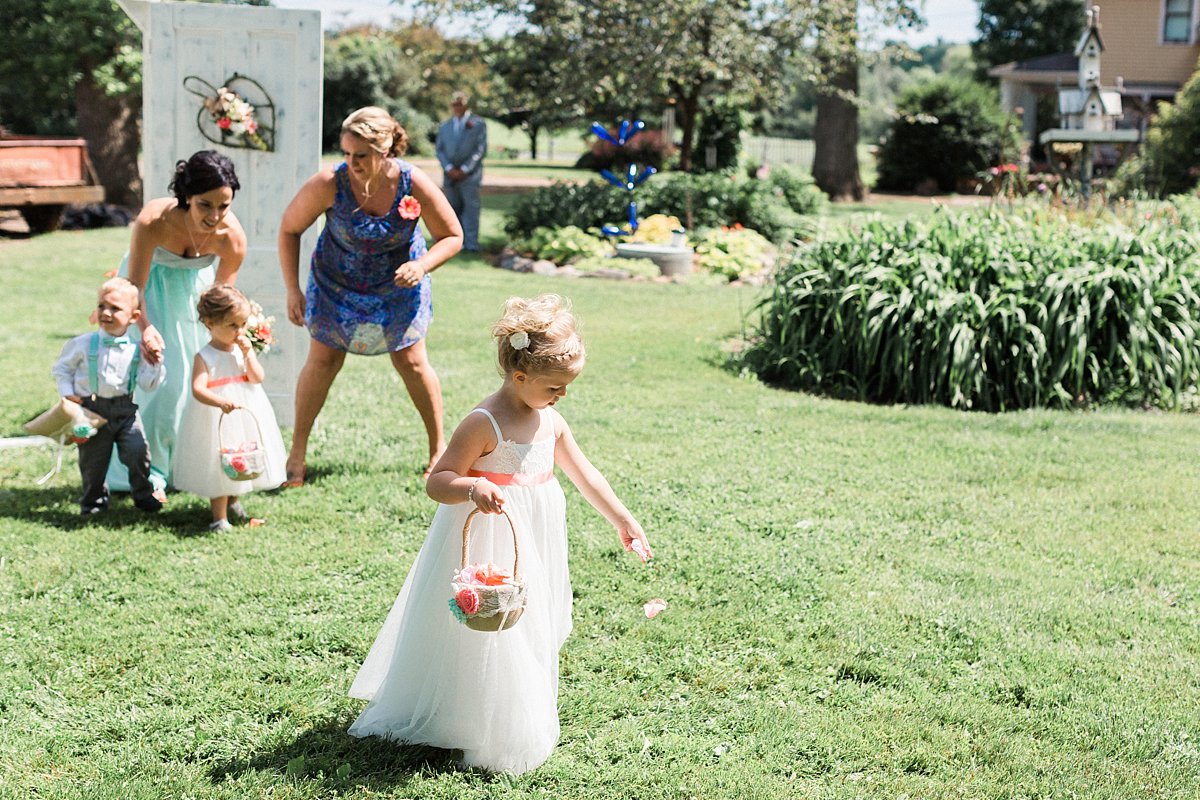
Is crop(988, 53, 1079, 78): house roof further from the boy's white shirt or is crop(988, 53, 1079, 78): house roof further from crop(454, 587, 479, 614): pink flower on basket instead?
crop(454, 587, 479, 614): pink flower on basket

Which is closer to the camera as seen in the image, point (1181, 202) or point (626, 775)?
point (626, 775)

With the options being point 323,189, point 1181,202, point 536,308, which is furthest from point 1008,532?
point 1181,202

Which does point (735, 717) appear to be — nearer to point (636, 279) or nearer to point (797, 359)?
point (797, 359)

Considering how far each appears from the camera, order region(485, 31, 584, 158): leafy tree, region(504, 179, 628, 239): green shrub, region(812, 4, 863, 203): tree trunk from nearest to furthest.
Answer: region(504, 179, 628, 239): green shrub
region(485, 31, 584, 158): leafy tree
region(812, 4, 863, 203): tree trunk

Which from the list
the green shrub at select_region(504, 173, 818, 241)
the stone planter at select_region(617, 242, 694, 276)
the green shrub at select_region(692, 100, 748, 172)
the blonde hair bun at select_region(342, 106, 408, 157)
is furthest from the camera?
the green shrub at select_region(692, 100, 748, 172)

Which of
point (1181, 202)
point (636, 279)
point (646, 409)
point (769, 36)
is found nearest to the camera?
point (646, 409)

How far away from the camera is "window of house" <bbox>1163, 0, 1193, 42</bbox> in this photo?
30.8 meters

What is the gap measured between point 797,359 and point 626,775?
5.21 m

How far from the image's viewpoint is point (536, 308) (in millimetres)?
3010

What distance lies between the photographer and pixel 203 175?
494cm

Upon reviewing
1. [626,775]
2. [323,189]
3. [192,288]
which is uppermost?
[323,189]

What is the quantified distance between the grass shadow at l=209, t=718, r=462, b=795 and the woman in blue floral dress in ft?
7.53

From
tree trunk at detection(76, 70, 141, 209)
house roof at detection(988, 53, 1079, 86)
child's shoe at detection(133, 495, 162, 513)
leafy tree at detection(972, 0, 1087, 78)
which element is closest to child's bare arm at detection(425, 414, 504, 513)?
child's shoe at detection(133, 495, 162, 513)

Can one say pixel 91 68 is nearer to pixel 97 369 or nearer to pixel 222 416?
pixel 97 369
